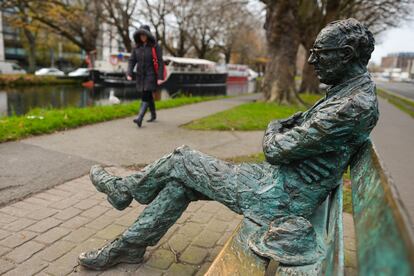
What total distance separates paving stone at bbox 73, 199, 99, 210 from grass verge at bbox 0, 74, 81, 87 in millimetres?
24755

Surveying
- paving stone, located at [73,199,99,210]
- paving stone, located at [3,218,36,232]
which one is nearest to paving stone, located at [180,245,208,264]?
paving stone, located at [73,199,99,210]

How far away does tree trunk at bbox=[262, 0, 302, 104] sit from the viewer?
13.8m

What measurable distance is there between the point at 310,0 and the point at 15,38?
179 ft

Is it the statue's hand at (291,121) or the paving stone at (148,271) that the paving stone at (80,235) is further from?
the statue's hand at (291,121)

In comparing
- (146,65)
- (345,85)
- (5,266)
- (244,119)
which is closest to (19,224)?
(5,266)

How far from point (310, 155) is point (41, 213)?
2937mm

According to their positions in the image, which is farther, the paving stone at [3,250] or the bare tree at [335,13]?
the bare tree at [335,13]

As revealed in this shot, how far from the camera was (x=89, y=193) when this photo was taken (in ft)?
14.7

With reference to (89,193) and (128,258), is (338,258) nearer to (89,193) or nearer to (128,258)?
(128,258)

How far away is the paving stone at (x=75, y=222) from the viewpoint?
11.6 feet

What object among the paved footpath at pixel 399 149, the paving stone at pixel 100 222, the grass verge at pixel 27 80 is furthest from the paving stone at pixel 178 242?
the grass verge at pixel 27 80

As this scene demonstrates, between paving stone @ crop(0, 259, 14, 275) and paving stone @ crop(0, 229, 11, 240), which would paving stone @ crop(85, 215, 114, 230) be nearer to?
paving stone @ crop(0, 229, 11, 240)

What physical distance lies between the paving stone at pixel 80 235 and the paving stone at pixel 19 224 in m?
0.48

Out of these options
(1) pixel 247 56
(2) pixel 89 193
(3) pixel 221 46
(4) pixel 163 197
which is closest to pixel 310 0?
(2) pixel 89 193
